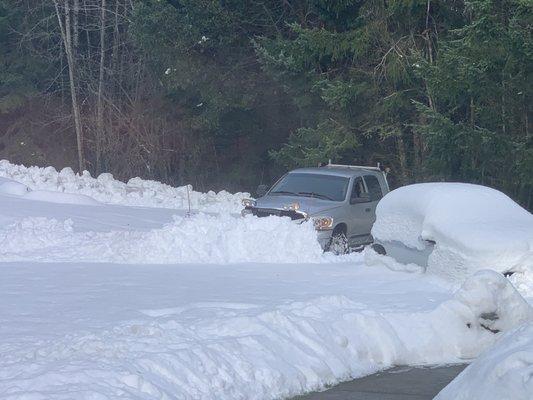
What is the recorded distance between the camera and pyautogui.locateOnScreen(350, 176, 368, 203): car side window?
62.0 ft

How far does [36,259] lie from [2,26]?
28128 mm

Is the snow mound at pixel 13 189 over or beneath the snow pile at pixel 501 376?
beneath

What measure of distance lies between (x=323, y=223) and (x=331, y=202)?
2.57 feet

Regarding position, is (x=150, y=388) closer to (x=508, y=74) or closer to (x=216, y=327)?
(x=216, y=327)

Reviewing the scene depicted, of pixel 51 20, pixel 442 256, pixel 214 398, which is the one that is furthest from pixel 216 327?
pixel 51 20

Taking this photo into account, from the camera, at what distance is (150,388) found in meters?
7.15

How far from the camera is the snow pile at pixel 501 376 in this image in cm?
498

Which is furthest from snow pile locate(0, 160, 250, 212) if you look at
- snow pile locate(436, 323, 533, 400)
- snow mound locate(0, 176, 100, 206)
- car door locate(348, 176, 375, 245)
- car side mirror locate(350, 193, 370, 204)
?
snow pile locate(436, 323, 533, 400)

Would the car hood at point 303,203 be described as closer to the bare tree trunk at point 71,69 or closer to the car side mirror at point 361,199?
the car side mirror at point 361,199

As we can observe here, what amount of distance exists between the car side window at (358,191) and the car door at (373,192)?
0.56 ft

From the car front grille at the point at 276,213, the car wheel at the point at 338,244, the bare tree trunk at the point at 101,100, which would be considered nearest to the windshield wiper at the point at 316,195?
the car wheel at the point at 338,244

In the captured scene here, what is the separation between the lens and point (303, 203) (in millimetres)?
17984

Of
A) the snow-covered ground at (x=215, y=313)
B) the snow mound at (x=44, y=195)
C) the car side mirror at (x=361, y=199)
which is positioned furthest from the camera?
the snow mound at (x=44, y=195)

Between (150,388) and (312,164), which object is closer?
(150,388)
